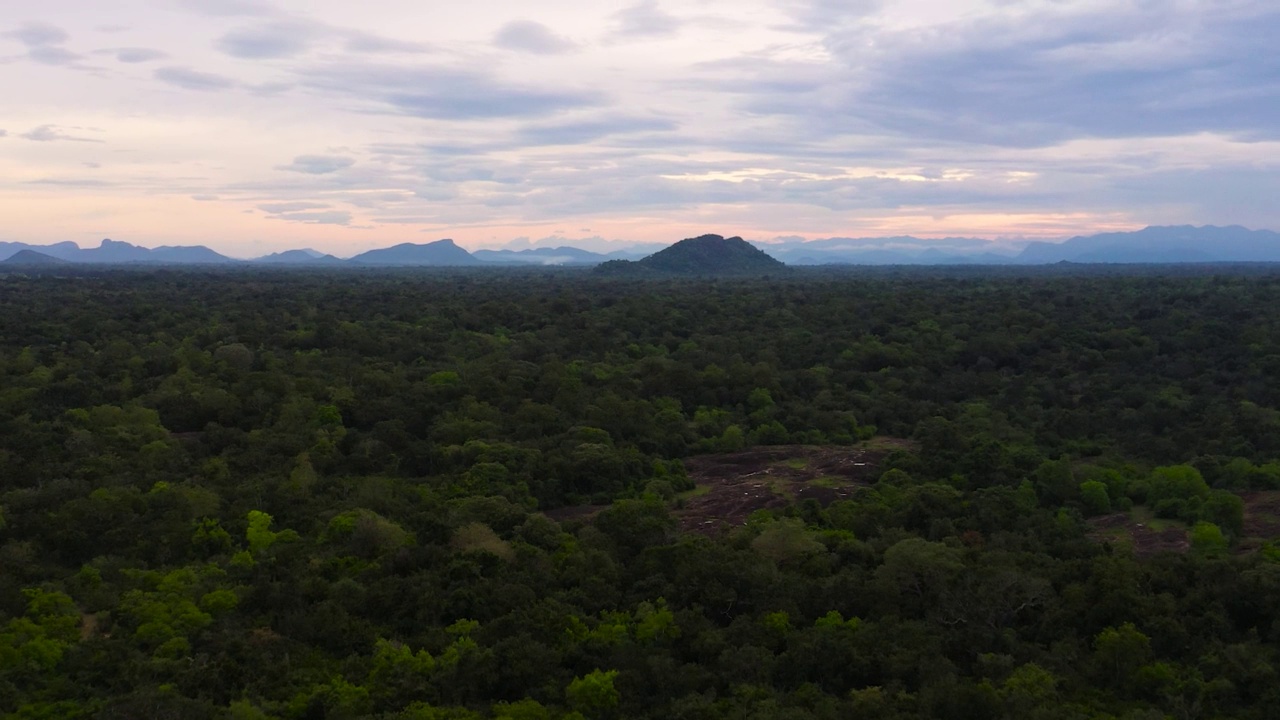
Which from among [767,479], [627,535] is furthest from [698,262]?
[627,535]

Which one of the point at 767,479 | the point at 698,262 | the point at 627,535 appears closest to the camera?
the point at 627,535

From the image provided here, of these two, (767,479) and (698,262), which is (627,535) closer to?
(767,479)

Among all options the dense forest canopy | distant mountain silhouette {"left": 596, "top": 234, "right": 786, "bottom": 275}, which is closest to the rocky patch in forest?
the dense forest canopy

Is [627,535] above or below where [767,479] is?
above

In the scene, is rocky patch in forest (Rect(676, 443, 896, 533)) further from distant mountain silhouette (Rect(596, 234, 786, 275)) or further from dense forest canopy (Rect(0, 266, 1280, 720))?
distant mountain silhouette (Rect(596, 234, 786, 275))

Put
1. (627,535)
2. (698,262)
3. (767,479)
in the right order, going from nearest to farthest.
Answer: (627,535) < (767,479) < (698,262)

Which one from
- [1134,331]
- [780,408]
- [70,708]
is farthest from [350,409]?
[1134,331]

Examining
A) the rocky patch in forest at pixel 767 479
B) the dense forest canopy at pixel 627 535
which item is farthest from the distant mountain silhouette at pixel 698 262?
the rocky patch in forest at pixel 767 479
